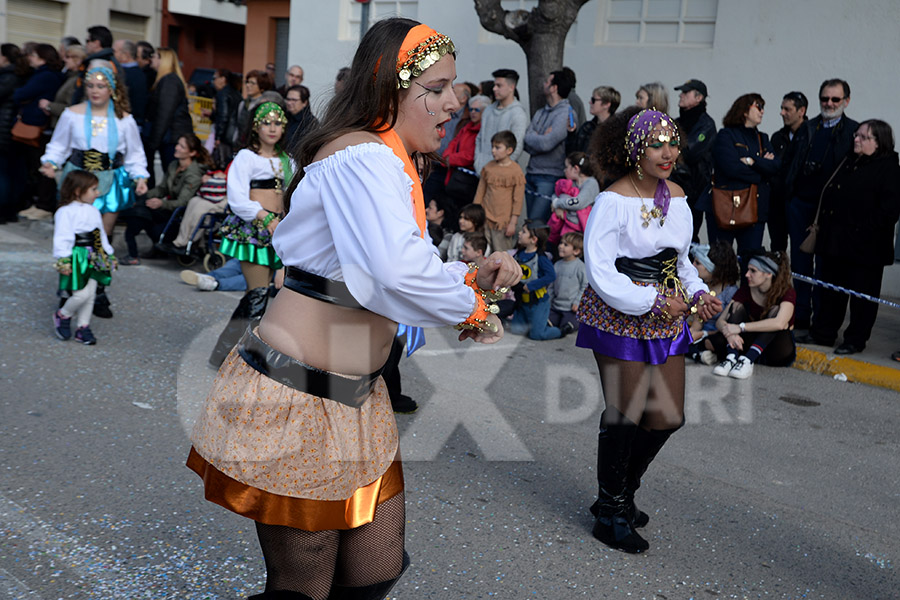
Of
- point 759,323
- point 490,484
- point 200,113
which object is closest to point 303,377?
point 490,484

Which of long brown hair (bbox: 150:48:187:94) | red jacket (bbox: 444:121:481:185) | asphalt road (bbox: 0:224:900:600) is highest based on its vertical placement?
long brown hair (bbox: 150:48:187:94)

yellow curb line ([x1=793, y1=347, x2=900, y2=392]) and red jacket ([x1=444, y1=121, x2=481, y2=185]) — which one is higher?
red jacket ([x1=444, y1=121, x2=481, y2=185])

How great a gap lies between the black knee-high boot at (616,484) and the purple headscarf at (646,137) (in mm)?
911

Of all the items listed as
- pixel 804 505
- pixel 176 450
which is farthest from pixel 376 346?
pixel 804 505

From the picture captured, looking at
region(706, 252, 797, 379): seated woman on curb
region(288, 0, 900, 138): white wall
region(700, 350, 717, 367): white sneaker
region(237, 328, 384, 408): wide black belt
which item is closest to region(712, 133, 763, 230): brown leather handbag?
region(706, 252, 797, 379): seated woman on curb

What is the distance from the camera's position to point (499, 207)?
9.69m

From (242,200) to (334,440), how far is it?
13.6 feet

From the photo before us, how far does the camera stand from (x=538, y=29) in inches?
418

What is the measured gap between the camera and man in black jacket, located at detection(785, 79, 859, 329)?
27.0ft

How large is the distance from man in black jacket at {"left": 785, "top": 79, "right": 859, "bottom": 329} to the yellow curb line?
0.99 metres

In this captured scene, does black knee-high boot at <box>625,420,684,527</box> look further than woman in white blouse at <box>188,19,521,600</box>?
Yes

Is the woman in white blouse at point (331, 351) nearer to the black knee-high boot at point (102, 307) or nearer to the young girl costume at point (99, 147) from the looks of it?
the black knee-high boot at point (102, 307)

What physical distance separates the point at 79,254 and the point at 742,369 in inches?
194

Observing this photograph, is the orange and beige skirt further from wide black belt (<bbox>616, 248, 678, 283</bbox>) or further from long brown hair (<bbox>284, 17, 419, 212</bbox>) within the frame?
wide black belt (<bbox>616, 248, 678, 283</bbox>)
